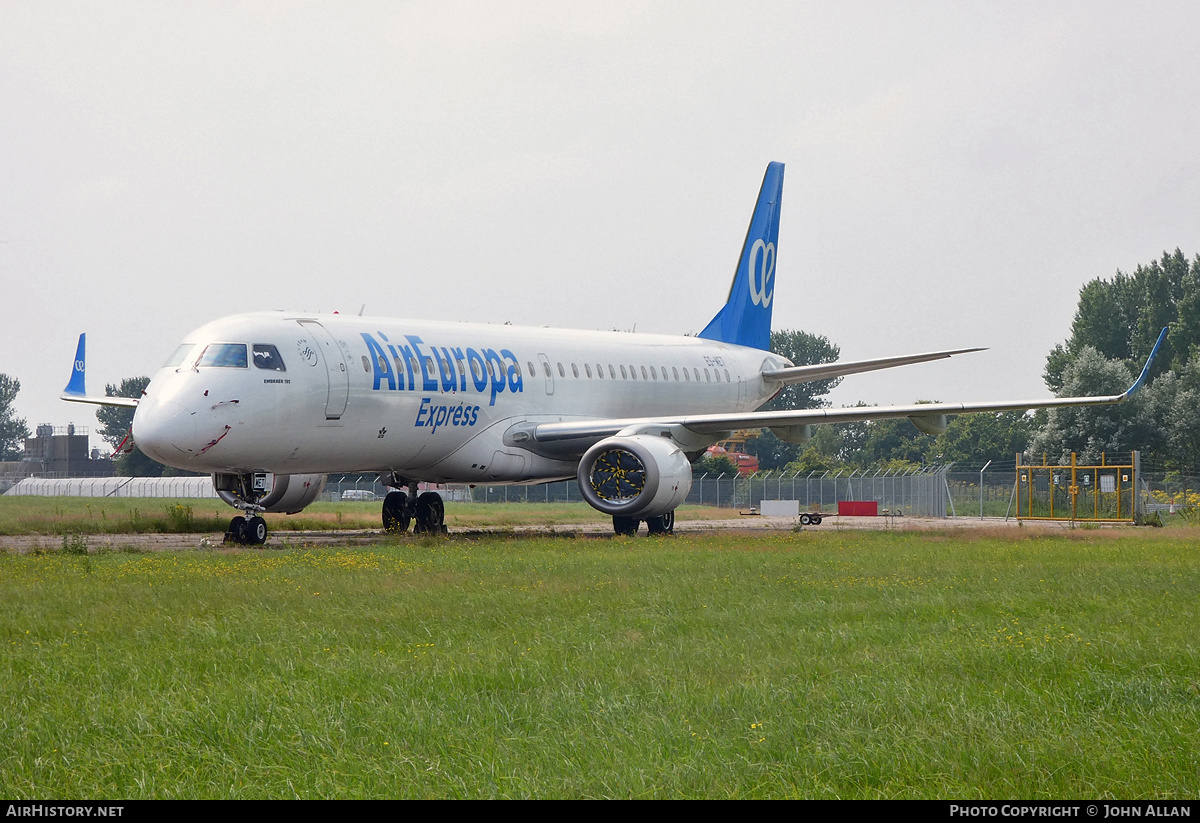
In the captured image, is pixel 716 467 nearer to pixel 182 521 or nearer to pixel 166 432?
pixel 182 521

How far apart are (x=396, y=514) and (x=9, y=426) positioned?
13472cm

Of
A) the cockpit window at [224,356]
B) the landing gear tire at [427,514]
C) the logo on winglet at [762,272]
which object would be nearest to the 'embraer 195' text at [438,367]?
the cockpit window at [224,356]

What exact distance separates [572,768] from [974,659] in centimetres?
370

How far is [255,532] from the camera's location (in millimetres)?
20953

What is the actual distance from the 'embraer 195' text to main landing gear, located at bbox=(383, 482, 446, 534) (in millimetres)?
3150

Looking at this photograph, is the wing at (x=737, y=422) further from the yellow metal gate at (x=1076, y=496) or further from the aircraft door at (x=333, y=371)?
the yellow metal gate at (x=1076, y=496)

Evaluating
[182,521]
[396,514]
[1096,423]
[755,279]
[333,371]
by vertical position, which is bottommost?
[182,521]

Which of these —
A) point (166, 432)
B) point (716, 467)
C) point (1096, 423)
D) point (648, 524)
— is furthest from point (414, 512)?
point (1096, 423)

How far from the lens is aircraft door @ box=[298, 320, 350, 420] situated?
21219 mm

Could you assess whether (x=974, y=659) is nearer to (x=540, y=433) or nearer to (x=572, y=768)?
(x=572, y=768)

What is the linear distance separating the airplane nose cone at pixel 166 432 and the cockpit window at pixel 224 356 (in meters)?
0.98

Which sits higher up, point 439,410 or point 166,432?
point 439,410

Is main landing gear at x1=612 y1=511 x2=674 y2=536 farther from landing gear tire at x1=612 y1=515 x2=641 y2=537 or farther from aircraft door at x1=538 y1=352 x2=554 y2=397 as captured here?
aircraft door at x1=538 y1=352 x2=554 y2=397

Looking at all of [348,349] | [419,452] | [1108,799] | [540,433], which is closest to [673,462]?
[540,433]
